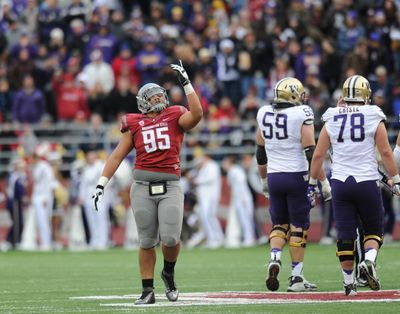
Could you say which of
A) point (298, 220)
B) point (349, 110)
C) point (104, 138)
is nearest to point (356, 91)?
point (349, 110)

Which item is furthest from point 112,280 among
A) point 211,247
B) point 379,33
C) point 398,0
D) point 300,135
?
point 398,0

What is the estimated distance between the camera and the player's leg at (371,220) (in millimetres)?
12047

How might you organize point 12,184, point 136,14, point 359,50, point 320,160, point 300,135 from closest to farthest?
point 320,160 → point 300,135 → point 359,50 → point 12,184 → point 136,14

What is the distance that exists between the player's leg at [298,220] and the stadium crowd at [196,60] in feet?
38.5

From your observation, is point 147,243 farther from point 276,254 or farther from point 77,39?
point 77,39

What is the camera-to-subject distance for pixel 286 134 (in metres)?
13.3

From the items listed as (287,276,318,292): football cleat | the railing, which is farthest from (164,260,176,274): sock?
the railing

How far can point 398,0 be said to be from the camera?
91.2 feet

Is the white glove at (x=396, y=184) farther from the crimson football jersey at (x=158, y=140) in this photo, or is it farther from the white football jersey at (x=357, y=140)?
the crimson football jersey at (x=158, y=140)

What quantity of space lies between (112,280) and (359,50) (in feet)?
36.2

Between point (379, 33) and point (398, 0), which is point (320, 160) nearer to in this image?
point (379, 33)

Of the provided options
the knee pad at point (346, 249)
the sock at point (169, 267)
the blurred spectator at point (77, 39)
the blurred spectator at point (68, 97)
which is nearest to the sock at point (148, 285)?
the sock at point (169, 267)

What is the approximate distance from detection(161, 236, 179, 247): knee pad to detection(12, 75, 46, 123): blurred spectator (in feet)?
50.8

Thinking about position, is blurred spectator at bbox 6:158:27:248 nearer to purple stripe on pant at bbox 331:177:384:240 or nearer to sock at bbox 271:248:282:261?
sock at bbox 271:248:282:261
